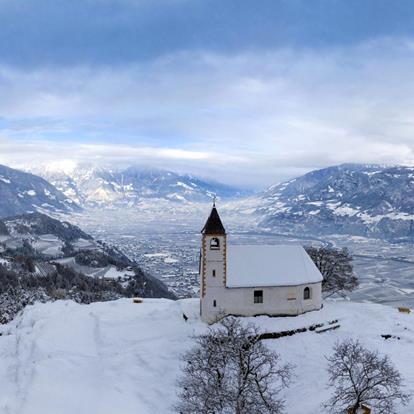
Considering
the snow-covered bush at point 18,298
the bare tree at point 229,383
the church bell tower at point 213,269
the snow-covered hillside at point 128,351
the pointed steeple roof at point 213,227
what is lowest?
the snow-covered bush at point 18,298

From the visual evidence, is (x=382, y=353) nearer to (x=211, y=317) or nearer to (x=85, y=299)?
(x=211, y=317)

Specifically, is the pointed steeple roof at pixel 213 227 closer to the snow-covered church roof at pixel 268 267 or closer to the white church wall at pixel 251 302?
the snow-covered church roof at pixel 268 267

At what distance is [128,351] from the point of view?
4559 centimetres

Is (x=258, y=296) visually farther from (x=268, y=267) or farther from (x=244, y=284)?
(x=268, y=267)

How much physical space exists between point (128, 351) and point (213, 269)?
14.7 metres

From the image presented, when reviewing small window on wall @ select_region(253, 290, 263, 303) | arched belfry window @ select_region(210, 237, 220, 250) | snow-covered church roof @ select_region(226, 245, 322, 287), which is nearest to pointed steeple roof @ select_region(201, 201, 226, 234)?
arched belfry window @ select_region(210, 237, 220, 250)

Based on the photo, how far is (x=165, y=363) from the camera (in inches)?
1736

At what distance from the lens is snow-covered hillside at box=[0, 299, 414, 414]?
3634 centimetres

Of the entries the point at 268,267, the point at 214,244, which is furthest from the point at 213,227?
the point at 268,267

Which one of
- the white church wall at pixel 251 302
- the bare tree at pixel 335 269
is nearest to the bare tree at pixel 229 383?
the white church wall at pixel 251 302

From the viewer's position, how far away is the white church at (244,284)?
55250 millimetres

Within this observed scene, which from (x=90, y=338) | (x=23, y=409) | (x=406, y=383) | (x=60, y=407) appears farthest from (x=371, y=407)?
(x=90, y=338)

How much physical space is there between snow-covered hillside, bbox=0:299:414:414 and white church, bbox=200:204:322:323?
1.88 meters

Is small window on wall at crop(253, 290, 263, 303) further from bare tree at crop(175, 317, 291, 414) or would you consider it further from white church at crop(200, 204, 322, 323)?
bare tree at crop(175, 317, 291, 414)
